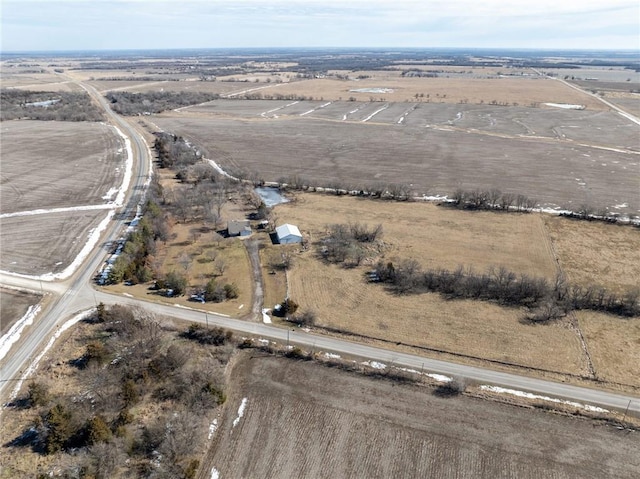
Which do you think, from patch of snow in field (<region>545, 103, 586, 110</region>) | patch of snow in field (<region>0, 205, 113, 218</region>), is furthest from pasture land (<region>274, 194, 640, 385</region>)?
patch of snow in field (<region>545, 103, 586, 110</region>)

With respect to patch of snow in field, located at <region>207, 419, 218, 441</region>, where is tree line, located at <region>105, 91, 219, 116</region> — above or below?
above

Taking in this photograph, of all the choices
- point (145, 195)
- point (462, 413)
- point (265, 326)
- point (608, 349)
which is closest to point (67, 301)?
point (265, 326)

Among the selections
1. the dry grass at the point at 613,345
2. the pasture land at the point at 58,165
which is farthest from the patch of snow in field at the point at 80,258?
the dry grass at the point at 613,345

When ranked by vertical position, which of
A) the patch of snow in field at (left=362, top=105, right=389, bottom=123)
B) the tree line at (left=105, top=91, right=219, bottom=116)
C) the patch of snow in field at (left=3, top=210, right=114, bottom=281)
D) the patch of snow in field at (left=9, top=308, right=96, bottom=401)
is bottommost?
the patch of snow in field at (left=9, top=308, right=96, bottom=401)

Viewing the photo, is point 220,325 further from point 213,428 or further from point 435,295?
point 435,295

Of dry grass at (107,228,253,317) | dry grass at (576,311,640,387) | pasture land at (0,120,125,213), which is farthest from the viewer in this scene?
pasture land at (0,120,125,213)

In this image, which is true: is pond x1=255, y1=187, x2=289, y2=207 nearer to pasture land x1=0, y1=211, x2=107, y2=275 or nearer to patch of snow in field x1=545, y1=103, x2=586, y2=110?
pasture land x1=0, y1=211, x2=107, y2=275

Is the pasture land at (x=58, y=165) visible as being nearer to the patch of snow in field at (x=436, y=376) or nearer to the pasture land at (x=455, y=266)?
the pasture land at (x=455, y=266)
